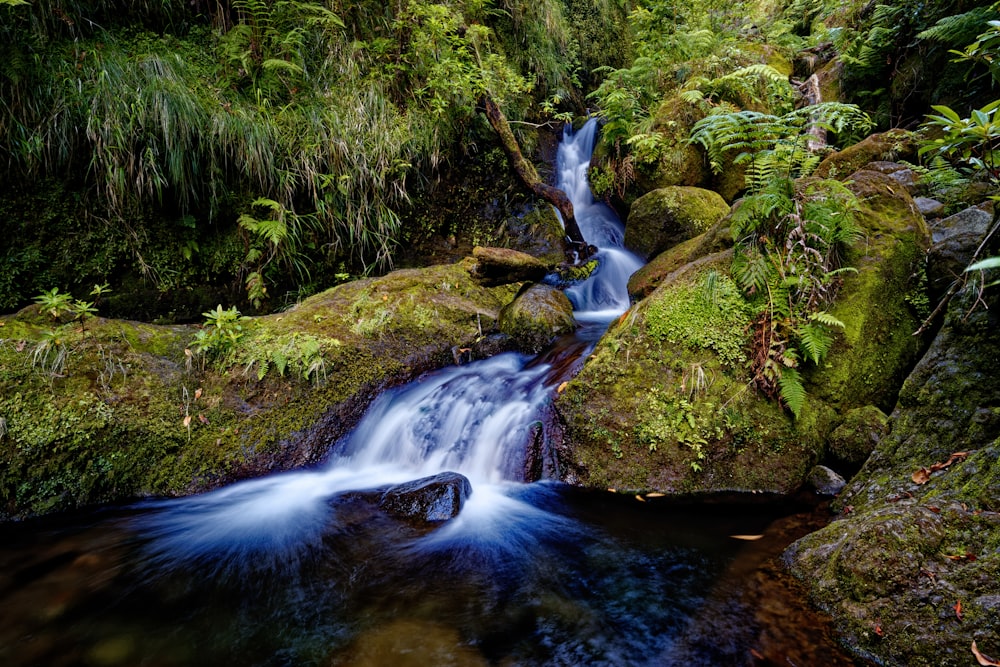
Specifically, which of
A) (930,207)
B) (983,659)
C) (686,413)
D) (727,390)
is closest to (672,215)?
(930,207)

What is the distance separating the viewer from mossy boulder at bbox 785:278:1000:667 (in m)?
1.75

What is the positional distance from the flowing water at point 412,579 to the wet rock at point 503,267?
2.70 metres

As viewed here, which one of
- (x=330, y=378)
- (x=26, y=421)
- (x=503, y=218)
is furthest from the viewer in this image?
(x=503, y=218)

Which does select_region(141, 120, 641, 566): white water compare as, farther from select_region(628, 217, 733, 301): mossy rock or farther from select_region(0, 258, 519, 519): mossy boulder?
select_region(628, 217, 733, 301): mossy rock

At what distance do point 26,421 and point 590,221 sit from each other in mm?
7946

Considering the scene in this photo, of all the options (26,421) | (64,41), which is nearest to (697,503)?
(26,421)

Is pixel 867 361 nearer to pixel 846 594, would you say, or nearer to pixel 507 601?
pixel 846 594

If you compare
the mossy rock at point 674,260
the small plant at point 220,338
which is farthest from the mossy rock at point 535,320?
the small plant at point 220,338

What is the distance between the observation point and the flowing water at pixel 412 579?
221 cm

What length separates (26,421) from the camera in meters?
3.42

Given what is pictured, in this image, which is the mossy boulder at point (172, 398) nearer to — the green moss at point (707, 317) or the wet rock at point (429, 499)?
the wet rock at point (429, 499)

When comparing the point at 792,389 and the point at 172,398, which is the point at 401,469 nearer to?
the point at 172,398

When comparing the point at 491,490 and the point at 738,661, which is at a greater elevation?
the point at 491,490

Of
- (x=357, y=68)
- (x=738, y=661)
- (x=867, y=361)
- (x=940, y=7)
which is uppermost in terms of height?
(x=357, y=68)
